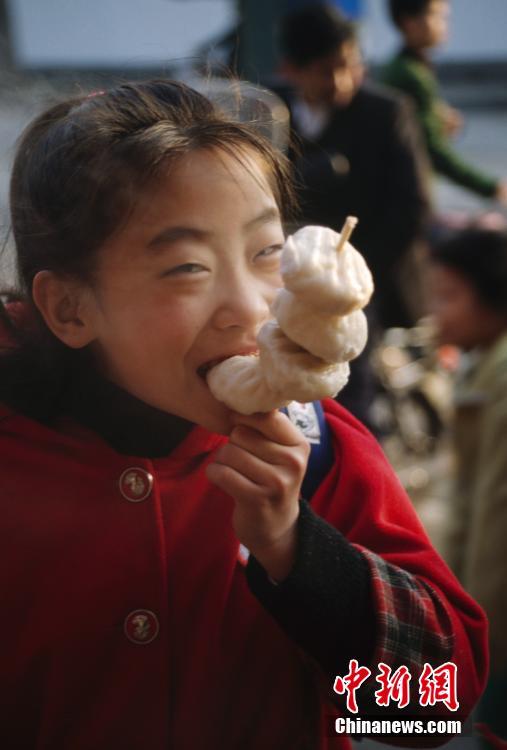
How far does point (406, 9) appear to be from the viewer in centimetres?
427

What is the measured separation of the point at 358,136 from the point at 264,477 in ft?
6.41

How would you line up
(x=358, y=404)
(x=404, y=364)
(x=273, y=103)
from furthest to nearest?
(x=404, y=364)
(x=358, y=404)
(x=273, y=103)

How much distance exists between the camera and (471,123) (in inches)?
561

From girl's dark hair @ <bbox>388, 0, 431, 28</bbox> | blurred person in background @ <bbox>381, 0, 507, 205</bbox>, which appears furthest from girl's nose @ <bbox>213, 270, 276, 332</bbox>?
girl's dark hair @ <bbox>388, 0, 431, 28</bbox>

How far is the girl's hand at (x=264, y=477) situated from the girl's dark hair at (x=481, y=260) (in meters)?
1.66

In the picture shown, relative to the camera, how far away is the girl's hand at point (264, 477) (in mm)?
985

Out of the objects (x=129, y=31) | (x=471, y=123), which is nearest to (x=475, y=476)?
(x=129, y=31)

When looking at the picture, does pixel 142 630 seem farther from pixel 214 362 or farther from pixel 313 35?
pixel 313 35

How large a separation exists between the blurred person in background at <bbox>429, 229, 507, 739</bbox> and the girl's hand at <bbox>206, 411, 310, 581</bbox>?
1.75 feet

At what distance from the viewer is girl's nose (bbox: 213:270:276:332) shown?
980 mm

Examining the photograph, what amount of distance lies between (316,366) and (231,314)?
13 centimetres

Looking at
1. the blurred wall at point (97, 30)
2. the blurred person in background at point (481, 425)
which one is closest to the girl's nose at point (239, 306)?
the blurred wall at point (97, 30)

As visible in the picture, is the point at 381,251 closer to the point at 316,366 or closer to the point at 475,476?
the point at 475,476

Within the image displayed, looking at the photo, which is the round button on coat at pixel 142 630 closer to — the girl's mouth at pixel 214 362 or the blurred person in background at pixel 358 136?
the girl's mouth at pixel 214 362
